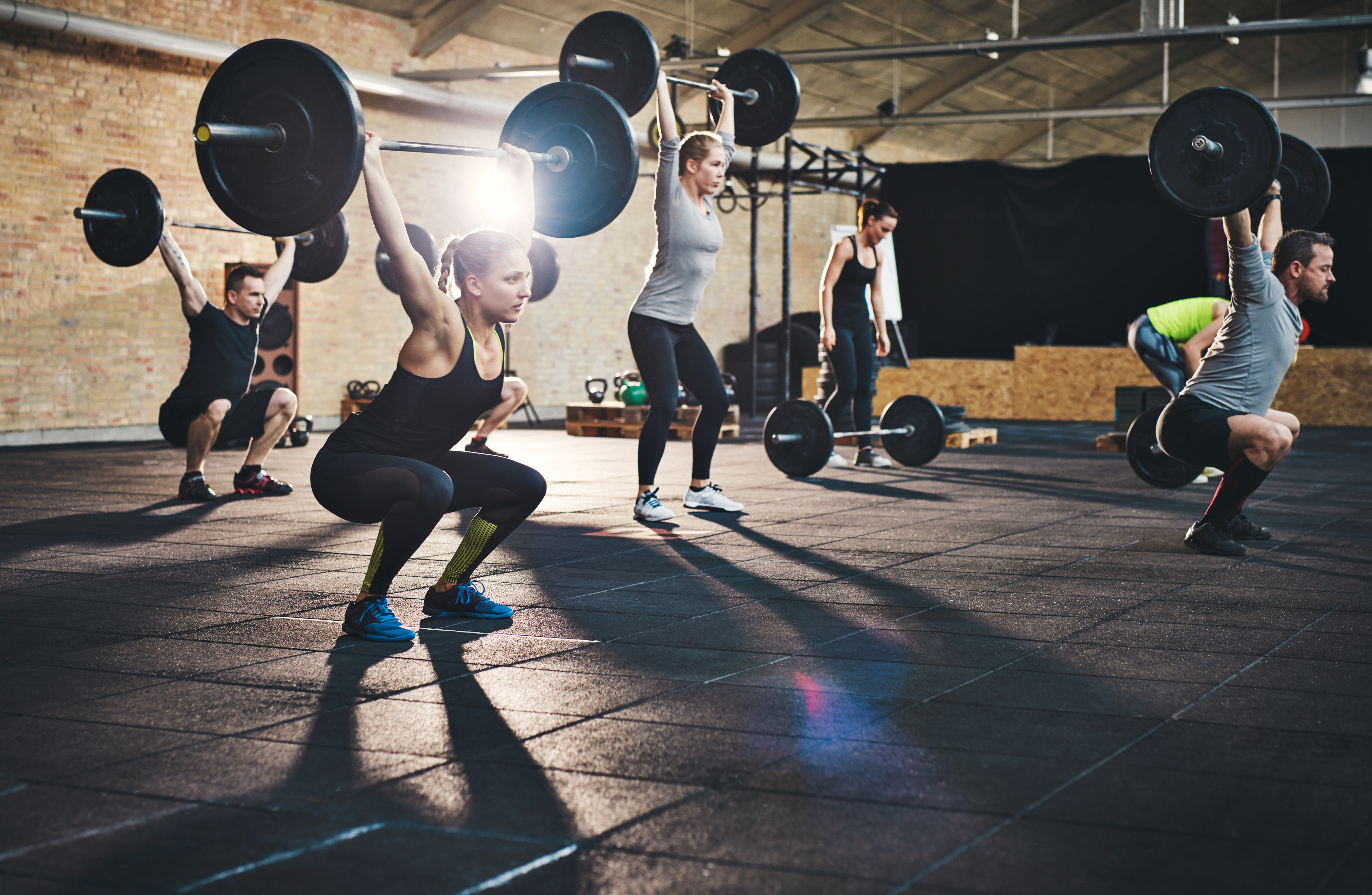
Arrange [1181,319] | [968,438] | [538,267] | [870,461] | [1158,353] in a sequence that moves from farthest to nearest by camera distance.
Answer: [538,267]
[968,438]
[870,461]
[1158,353]
[1181,319]

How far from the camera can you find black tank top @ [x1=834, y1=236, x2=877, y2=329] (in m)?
6.75

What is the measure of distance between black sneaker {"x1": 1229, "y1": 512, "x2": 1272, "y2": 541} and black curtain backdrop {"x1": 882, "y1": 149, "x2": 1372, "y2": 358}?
11.4m

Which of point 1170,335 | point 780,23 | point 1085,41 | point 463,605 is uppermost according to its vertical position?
point 780,23

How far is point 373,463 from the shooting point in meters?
2.83

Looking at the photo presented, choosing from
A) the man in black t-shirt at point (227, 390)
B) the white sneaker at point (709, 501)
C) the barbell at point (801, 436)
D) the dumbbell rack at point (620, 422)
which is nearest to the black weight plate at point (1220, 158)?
the white sneaker at point (709, 501)

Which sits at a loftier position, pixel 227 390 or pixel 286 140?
pixel 286 140

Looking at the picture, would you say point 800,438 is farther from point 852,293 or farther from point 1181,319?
point 1181,319

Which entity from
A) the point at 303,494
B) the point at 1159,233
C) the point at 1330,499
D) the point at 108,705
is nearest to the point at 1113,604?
the point at 108,705

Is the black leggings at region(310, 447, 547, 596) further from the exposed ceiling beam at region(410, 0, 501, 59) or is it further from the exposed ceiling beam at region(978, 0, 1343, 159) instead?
the exposed ceiling beam at region(978, 0, 1343, 159)

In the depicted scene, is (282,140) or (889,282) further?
(889,282)

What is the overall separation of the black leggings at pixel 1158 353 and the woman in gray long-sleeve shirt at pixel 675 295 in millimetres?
2804

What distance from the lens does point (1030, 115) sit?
14.6 metres

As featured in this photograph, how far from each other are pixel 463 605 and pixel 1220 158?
104 inches

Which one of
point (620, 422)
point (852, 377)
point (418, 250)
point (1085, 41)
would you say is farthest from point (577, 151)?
point (1085, 41)
